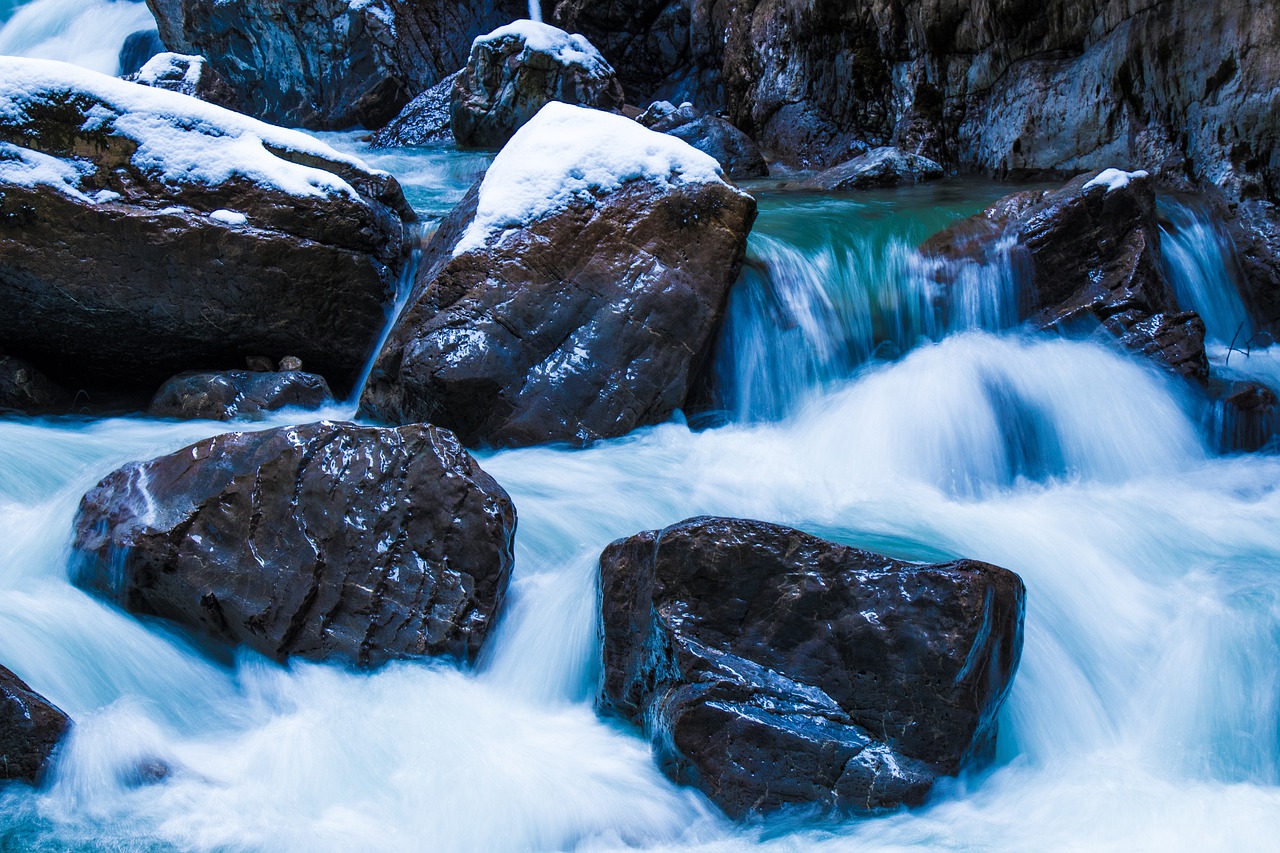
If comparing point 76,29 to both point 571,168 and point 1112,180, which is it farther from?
point 1112,180

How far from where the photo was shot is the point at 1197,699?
3.46m

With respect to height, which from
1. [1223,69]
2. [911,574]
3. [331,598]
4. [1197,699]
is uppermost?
[1223,69]

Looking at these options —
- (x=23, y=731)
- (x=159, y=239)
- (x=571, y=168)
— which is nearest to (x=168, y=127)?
(x=159, y=239)

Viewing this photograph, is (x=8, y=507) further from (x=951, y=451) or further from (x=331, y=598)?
(x=951, y=451)

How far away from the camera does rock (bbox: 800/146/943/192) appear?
30.0ft

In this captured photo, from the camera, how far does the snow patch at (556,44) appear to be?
12539mm

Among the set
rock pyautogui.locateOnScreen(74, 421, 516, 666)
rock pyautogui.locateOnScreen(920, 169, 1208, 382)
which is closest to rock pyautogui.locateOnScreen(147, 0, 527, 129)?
rock pyautogui.locateOnScreen(920, 169, 1208, 382)

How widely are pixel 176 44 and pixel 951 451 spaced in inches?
701

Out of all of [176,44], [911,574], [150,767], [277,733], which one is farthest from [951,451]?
[176,44]

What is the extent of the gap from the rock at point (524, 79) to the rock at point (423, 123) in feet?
3.75

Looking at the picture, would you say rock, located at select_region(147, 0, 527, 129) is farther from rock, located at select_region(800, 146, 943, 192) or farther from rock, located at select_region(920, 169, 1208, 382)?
rock, located at select_region(920, 169, 1208, 382)

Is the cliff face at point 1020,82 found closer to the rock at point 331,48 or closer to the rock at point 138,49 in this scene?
the rock at point 331,48

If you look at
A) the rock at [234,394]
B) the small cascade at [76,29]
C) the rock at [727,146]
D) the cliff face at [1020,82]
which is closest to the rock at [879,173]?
the cliff face at [1020,82]

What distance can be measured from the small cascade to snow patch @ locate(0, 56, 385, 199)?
15.8 m
